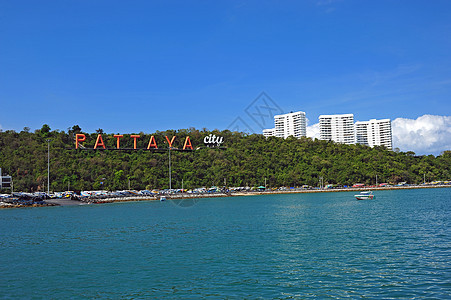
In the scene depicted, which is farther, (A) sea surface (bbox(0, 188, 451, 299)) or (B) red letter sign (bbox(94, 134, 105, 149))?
(B) red letter sign (bbox(94, 134, 105, 149))

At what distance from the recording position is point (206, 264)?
20.5m

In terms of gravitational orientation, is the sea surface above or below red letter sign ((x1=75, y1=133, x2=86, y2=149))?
below

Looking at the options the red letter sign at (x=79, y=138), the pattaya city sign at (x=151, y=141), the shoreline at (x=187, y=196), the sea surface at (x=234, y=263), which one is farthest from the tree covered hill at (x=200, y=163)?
the sea surface at (x=234, y=263)

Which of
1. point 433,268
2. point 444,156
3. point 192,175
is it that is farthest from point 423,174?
point 433,268

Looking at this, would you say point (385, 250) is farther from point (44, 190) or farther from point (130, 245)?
point (44, 190)

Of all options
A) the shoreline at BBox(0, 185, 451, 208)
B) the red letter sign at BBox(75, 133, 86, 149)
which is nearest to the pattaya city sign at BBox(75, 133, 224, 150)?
the red letter sign at BBox(75, 133, 86, 149)

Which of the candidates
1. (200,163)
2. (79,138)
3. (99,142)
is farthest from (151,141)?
(79,138)

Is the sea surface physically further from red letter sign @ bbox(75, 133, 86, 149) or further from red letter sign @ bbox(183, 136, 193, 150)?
red letter sign @ bbox(183, 136, 193, 150)

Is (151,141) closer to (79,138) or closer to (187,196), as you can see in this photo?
(79,138)

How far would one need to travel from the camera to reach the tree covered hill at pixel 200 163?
108312 mm

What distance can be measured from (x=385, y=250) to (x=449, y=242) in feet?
18.5

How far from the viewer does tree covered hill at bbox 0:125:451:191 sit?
10831 cm

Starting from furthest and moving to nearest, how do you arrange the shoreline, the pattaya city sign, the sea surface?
the pattaya city sign → the shoreline → the sea surface

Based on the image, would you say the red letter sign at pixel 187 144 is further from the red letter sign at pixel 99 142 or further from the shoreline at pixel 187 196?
the shoreline at pixel 187 196
